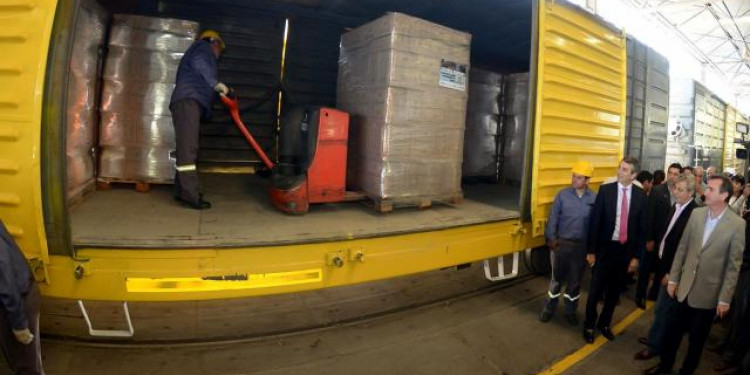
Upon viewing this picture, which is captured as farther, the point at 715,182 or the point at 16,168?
the point at 715,182

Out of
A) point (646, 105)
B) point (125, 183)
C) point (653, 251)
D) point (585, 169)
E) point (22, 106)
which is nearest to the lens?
point (22, 106)

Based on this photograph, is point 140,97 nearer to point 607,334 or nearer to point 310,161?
point 310,161

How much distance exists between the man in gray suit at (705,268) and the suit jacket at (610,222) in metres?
0.48

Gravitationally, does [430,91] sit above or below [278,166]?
above

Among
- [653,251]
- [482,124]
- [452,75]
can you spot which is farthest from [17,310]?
[653,251]

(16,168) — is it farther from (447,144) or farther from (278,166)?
(447,144)

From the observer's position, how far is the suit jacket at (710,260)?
9.16ft

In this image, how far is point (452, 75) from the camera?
3.66 metres

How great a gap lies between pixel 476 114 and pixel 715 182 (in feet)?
10.9

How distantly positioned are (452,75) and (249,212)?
2144 mm

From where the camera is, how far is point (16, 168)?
6.79ft

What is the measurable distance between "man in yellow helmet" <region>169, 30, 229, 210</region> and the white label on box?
2.00 m

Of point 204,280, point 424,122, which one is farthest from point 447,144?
point 204,280

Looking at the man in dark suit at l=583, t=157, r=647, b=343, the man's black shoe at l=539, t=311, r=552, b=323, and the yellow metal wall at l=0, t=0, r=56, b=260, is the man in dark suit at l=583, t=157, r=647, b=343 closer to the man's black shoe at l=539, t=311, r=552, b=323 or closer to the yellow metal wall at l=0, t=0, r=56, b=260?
the man's black shoe at l=539, t=311, r=552, b=323
